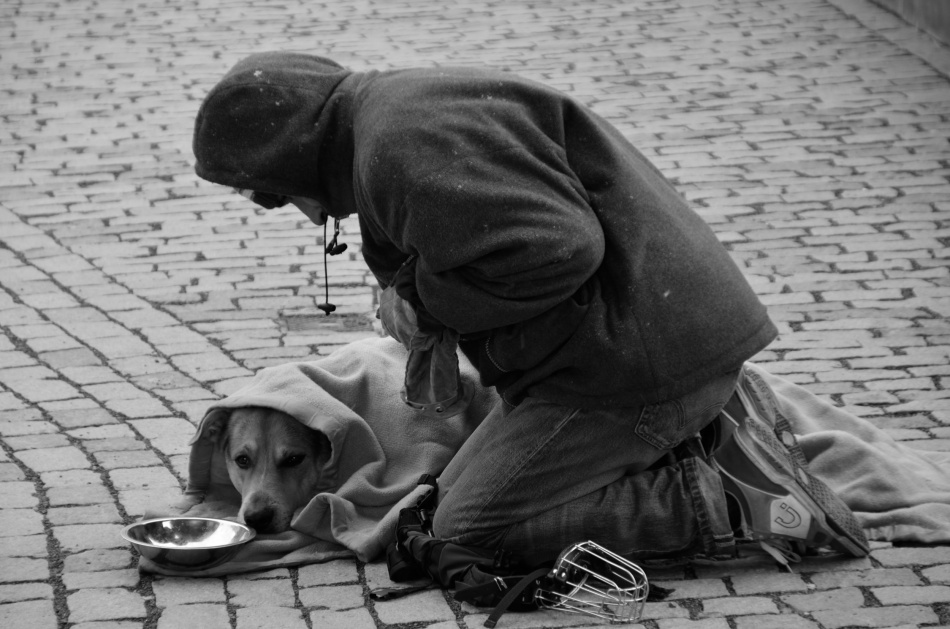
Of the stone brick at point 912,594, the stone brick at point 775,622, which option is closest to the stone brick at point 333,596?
the stone brick at point 775,622

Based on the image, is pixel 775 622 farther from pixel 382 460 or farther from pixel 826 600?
pixel 382 460

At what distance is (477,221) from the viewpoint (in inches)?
127

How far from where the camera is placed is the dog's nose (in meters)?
4.00

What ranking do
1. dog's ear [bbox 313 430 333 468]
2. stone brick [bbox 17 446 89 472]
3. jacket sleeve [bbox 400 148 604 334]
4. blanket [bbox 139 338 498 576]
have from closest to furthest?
jacket sleeve [bbox 400 148 604 334]
blanket [bbox 139 338 498 576]
dog's ear [bbox 313 430 333 468]
stone brick [bbox 17 446 89 472]

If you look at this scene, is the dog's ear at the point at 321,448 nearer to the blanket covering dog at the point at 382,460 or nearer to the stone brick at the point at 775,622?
the blanket covering dog at the point at 382,460

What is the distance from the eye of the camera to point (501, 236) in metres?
3.22

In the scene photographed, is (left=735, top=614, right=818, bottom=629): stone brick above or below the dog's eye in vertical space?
above

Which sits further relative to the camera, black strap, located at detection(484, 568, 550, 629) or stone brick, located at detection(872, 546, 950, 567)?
stone brick, located at detection(872, 546, 950, 567)

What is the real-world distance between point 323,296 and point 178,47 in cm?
573

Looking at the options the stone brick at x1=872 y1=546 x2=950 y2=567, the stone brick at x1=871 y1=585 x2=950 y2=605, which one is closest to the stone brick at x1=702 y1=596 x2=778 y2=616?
the stone brick at x1=871 y1=585 x2=950 y2=605

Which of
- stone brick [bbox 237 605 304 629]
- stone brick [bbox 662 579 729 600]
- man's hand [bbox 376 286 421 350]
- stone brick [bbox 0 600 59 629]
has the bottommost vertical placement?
stone brick [bbox 0 600 59 629]

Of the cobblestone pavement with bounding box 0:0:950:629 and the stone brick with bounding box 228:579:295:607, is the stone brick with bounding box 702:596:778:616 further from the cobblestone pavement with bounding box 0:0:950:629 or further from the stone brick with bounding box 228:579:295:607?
the stone brick with bounding box 228:579:295:607

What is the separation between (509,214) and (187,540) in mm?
1538

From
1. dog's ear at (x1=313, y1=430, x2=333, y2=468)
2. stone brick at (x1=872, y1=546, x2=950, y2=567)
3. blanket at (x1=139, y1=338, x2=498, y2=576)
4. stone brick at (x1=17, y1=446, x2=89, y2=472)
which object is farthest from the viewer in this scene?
stone brick at (x1=17, y1=446, x2=89, y2=472)
